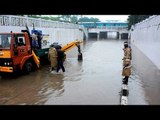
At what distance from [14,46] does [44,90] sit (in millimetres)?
3142

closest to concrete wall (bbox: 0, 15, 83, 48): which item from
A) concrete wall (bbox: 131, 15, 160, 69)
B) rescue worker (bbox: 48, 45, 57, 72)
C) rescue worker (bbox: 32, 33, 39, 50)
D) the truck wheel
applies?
rescue worker (bbox: 32, 33, 39, 50)

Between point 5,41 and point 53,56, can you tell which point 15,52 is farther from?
point 53,56

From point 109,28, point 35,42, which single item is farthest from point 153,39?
point 109,28

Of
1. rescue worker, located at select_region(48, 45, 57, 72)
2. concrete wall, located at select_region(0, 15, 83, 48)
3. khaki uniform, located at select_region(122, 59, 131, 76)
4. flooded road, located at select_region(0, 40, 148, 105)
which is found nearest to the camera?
flooded road, located at select_region(0, 40, 148, 105)

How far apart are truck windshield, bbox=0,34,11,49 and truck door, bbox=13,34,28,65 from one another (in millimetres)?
294

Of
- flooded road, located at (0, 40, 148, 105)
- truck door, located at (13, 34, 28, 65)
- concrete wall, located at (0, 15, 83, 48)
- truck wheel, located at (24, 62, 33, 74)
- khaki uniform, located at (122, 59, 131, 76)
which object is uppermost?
concrete wall, located at (0, 15, 83, 48)

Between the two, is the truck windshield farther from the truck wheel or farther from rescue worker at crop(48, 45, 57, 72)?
rescue worker at crop(48, 45, 57, 72)

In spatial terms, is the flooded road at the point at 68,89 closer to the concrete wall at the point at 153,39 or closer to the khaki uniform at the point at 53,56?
the khaki uniform at the point at 53,56

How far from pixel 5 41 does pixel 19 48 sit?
2.43ft

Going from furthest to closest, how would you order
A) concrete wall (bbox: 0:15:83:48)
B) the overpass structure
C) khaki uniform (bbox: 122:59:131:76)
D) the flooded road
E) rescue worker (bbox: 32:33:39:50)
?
the overpass structure, concrete wall (bbox: 0:15:83:48), rescue worker (bbox: 32:33:39:50), khaki uniform (bbox: 122:59:131:76), the flooded road

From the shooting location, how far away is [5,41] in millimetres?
11328

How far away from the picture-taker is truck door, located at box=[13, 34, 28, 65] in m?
11.2
